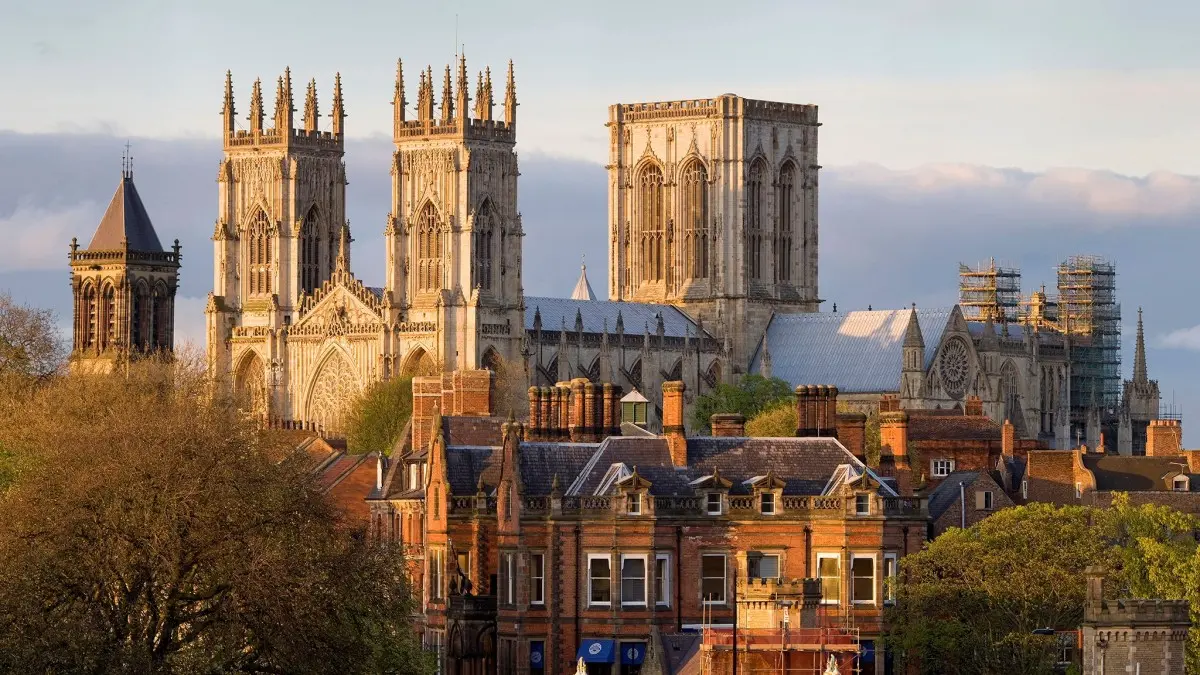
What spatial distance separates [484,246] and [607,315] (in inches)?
457

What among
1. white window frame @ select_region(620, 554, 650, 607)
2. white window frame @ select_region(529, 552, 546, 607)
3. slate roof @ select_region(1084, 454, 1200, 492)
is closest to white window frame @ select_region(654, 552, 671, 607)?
white window frame @ select_region(620, 554, 650, 607)

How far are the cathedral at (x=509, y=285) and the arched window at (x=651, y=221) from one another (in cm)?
11

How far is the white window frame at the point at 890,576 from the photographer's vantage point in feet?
232

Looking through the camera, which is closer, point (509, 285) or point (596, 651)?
point (596, 651)

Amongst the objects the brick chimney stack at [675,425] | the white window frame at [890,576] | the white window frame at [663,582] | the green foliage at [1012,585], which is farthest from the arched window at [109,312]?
the white window frame at [663,582]

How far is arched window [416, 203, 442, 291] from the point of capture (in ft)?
520

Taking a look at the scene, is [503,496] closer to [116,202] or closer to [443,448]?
[443,448]

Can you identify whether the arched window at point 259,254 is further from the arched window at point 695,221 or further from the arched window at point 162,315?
the arched window at point 695,221

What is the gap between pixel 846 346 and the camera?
571 ft

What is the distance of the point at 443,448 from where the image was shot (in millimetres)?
72188

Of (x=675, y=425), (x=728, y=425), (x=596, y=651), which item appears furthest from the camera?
(x=728, y=425)

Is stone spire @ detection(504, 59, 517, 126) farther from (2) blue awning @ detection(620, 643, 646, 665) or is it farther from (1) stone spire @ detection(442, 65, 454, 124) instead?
(2) blue awning @ detection(620, 643, 646, 665)

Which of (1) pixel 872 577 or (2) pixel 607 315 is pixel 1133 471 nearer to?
(1) pixel 872 577

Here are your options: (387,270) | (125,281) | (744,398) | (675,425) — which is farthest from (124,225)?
(675,425)
